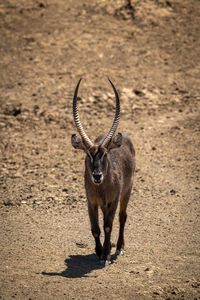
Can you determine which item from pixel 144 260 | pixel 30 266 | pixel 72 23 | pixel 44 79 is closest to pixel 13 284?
pixel 30 266

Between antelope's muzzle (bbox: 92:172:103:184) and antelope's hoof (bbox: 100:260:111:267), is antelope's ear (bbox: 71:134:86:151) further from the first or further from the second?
antelope's hoof (bbox: 100:260:111:267)

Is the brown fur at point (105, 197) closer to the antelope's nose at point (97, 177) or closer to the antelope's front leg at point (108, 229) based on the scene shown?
the antelope's front leg at point (108, 229)

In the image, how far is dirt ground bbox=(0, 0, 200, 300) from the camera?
7.80 metres

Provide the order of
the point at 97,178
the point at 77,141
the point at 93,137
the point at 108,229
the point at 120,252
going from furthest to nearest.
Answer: the point at 93,137 → the point at 120,252 → the point at 77,141 → the point at 108,229 → the point at 97,178

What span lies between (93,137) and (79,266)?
7.52 meters

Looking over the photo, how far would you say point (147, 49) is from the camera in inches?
810

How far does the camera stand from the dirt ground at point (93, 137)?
7800mm

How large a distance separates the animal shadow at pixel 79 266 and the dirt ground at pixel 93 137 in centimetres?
2

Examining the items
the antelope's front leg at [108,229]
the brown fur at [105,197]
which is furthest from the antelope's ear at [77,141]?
the antelope's front leg at [108,229]

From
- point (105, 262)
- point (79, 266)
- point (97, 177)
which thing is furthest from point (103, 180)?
point (79, 266)

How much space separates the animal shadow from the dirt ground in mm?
20

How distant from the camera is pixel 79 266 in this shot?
809 centimetres

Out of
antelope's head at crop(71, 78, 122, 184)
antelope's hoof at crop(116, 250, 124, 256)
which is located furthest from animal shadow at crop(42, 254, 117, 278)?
antelope's head at crop(71, 78, 122, 184)

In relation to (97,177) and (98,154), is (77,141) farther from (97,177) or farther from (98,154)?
(97,177)
